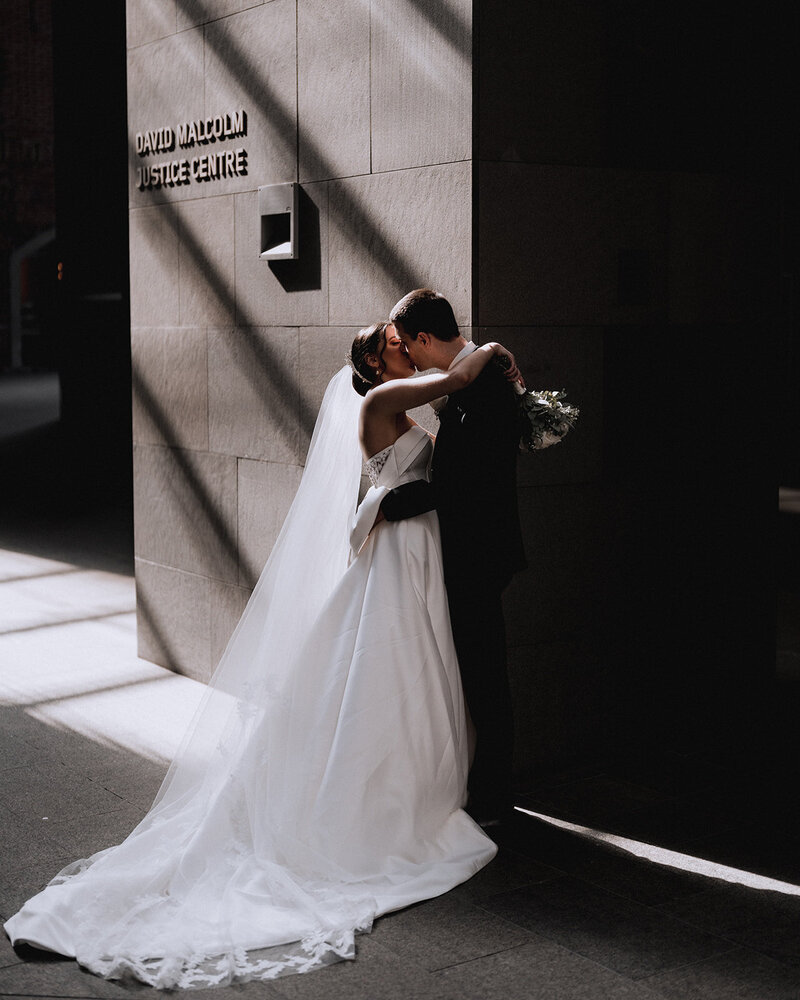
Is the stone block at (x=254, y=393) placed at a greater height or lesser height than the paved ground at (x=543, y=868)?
greater

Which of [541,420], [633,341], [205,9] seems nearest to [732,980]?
[541,420]

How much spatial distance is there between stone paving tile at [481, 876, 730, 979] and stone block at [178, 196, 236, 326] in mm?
3549

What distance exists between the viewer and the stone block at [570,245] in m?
5.05

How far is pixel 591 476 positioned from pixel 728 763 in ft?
4.52

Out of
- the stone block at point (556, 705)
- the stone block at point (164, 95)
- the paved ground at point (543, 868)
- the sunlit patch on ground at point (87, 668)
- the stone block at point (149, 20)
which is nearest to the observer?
the paved ground at point (543, 868)

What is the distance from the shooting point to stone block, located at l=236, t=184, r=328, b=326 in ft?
19.4

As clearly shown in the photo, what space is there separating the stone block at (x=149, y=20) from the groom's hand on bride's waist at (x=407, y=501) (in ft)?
11.5

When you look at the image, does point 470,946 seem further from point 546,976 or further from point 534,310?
point 534,310

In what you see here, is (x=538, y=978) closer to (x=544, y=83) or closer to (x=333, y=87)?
(x=544, y=83)

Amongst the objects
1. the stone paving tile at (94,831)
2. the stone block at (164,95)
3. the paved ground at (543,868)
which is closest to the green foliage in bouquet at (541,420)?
the paved ground at (543,868)

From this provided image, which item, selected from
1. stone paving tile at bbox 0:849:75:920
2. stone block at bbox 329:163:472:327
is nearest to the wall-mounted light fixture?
stone block at bbox 329:163:472:327

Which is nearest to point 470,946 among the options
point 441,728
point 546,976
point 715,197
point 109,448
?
point 546,976

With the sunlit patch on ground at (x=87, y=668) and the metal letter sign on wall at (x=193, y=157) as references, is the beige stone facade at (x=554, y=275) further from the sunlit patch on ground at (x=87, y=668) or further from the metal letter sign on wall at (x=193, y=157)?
the sunlit patch on ground at (x=87, y=668)

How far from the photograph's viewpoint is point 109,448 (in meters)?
17.6
